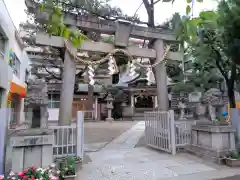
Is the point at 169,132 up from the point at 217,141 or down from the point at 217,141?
up

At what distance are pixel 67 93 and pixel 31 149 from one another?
1928 mm

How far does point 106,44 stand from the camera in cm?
566

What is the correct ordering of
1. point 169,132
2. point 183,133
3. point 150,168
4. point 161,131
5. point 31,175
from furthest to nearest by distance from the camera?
1. point 161,131
2. point 183,133
3. point 169,132
4. point 150,168
5. point 31,175

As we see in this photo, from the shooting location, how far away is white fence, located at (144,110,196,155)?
5.60 metres

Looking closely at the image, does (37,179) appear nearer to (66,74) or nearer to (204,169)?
(66,74)

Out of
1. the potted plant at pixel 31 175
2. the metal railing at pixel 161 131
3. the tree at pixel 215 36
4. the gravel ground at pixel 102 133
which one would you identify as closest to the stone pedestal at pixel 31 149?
the potted plant at pixel 31 175

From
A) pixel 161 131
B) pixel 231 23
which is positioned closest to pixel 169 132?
pixel 161 131

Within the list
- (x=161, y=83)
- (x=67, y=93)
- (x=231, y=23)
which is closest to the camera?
(x=231, y=23)

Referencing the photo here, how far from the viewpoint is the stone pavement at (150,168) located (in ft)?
12.7

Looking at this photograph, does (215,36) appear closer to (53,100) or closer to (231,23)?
(231,23)

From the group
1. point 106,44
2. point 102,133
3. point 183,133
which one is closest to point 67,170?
point 106,44

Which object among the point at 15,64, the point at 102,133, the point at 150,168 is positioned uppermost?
the point at 15,64

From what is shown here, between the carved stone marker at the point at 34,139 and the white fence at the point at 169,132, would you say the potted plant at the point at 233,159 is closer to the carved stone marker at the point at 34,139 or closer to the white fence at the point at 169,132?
the white fence at the point at 169,132

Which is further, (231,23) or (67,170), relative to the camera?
(231,23)
